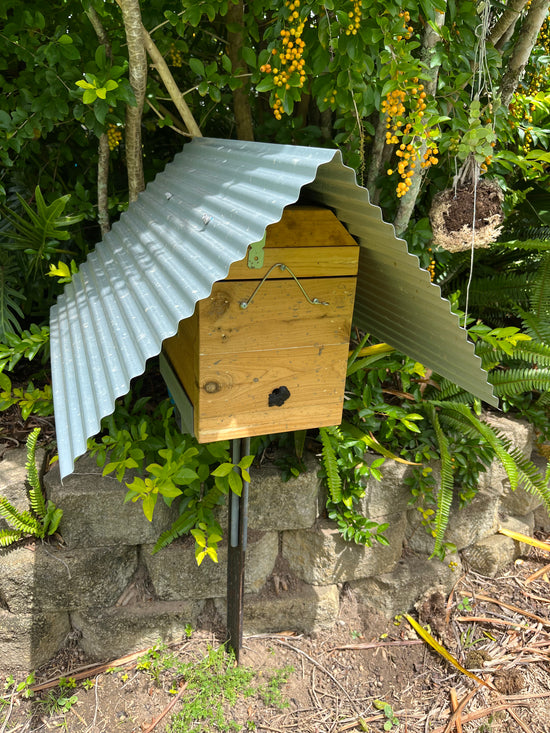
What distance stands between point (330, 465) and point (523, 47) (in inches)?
75.8

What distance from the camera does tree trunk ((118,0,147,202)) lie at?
1.84 meters

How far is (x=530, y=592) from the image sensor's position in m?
2.95

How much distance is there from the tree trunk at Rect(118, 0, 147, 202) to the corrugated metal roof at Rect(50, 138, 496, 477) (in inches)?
18.0

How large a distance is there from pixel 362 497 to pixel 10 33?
2428 millimetres

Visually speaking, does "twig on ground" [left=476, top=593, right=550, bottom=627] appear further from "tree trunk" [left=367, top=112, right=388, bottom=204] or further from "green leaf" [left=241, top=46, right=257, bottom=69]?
"green leaf" [left=241, top=46, right=257, bottom=69]

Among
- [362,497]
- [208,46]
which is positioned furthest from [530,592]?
[208,46]

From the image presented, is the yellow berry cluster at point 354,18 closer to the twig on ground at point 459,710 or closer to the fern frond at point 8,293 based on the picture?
the fern frond at point 8,293

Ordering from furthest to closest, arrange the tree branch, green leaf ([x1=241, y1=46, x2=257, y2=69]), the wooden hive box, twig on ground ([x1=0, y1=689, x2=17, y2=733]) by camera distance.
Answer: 1. twig on ground ([x1=0, y1=689, x2=17, y2=733])
2. green leaf ([x1=241, y1=46, x2=257, y2=69])
3. the tree branch
4. the wooden hive box

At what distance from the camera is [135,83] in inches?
79.8

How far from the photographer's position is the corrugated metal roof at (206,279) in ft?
3.59

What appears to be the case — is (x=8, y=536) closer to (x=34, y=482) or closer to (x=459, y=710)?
(x=34, y=482)

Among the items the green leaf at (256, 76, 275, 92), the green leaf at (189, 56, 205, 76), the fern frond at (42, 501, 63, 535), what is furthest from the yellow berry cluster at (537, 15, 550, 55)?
the fern frond at (42, 501, 63, 535)

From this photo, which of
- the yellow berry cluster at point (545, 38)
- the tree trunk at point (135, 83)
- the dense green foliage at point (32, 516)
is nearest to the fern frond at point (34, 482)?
the dense green foliage at point (32, 516)

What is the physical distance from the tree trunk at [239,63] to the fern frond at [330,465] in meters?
1.47
